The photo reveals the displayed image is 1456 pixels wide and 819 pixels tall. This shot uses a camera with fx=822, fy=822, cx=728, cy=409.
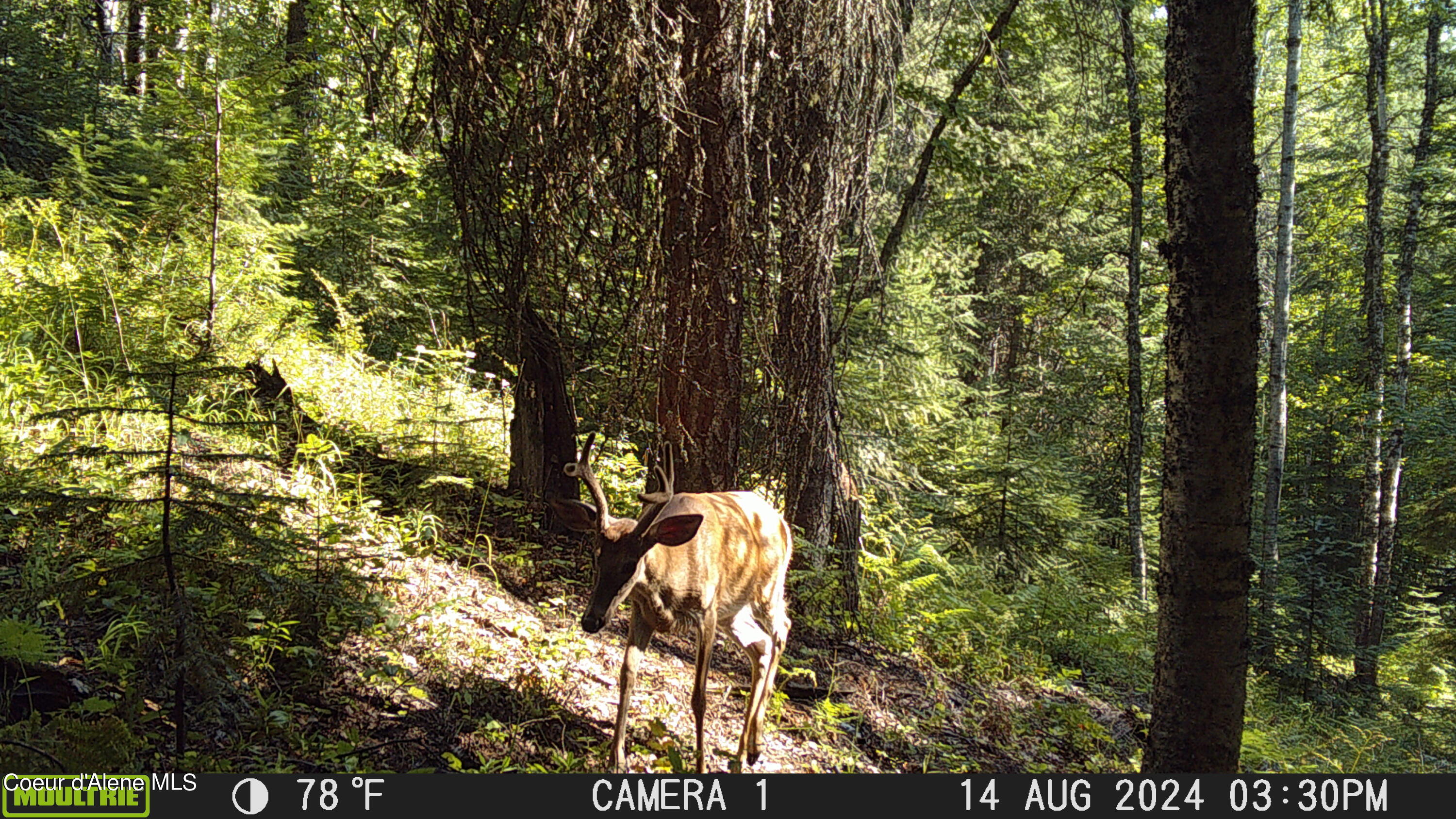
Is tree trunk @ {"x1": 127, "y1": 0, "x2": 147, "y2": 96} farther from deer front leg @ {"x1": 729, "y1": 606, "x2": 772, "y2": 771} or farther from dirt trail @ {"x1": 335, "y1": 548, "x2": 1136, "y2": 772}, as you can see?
deer front leg @ {"x1": 729, "y1": 606, "x2": 772, "y2": 771}

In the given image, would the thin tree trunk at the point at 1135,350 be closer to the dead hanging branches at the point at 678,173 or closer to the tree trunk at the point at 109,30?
the dead hanging branches at the point at 678,173

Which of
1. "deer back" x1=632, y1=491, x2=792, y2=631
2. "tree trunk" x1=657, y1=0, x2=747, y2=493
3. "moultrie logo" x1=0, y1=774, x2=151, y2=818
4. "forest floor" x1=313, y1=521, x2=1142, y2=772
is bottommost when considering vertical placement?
"forest floor" x1=313, y1=521, x2=1142, y2=772

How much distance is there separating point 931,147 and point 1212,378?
4831 mm

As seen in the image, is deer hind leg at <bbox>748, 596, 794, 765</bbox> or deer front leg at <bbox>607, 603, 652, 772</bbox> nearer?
deer front leg at <bbox>607, 603, 652, 772</bbox>

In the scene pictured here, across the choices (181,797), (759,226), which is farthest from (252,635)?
(759,226)

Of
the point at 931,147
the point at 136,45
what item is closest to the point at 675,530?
the point at 931,147

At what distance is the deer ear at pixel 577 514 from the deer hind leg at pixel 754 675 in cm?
112

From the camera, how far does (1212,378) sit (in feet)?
11.6

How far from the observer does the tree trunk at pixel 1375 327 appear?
15766mm

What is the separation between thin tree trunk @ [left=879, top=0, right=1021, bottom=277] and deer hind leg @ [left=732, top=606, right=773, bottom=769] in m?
3.76

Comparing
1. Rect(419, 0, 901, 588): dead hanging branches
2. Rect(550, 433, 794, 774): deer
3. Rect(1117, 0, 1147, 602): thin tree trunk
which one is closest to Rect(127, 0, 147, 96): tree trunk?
Rect(419, 0, 901, 588): dead hanging branches

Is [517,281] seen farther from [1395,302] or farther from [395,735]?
[1395,302]

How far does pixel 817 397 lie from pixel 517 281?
5.41 ft

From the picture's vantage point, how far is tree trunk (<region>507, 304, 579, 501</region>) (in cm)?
576
